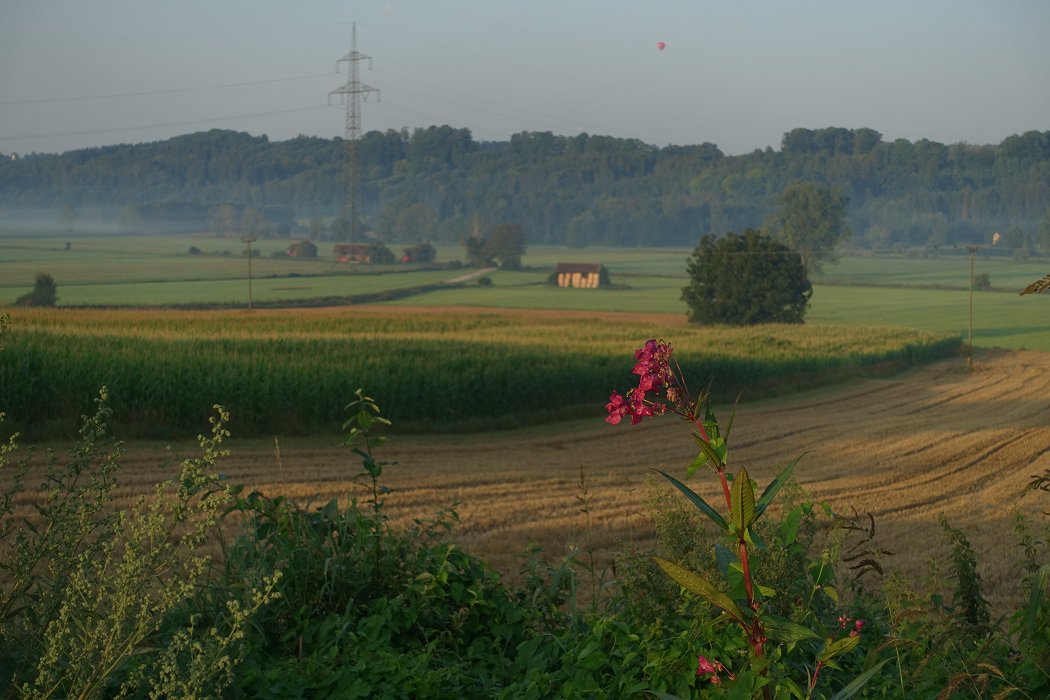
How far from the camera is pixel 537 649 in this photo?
498 cm

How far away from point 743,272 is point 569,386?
102 feet

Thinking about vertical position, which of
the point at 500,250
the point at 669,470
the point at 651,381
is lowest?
Result: the point at 669,470

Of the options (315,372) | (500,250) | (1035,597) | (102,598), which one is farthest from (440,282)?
(102,598)

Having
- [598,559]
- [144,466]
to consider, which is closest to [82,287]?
[144,466]

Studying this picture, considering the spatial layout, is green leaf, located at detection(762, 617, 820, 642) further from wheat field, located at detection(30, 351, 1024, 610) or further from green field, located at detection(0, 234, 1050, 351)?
green field, located at detection(0, 234, 1050, 351)

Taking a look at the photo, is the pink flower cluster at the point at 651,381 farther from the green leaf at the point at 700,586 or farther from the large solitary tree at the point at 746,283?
the large solitary tree at the point at 746,283

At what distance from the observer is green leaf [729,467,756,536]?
2.80 meters

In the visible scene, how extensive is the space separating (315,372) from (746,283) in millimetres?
36902

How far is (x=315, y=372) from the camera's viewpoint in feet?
69.1

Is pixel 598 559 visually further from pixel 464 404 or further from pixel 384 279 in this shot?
pixel 384 279

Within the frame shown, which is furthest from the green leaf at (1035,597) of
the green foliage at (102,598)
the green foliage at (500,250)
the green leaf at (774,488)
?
the green foliage at (500,250)

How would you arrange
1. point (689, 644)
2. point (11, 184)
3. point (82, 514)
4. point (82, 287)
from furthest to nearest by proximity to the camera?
point (11, 184) → point (82, 287) → point (689, 644) → point (82, 514)

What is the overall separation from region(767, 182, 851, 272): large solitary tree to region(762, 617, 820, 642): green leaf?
351ft

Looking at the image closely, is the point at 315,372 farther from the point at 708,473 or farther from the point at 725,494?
the point at 725,494
